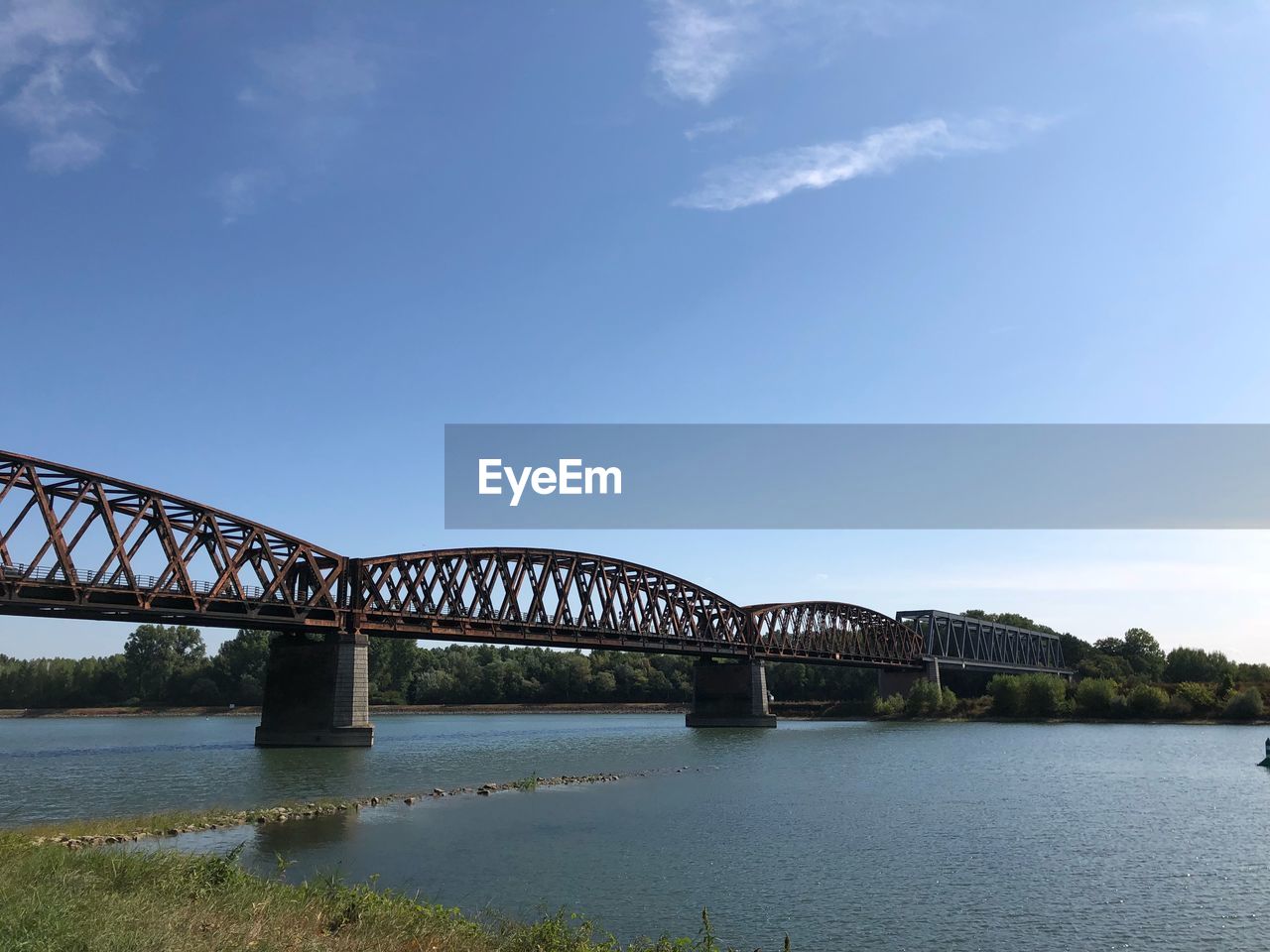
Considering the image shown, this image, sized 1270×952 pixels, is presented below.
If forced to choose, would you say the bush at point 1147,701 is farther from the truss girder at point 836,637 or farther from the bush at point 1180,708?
the truss girder at point 836,637

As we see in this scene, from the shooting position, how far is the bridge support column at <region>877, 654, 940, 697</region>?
170 metres

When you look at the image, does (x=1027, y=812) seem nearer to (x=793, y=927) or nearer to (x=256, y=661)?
(x=793, y=927)

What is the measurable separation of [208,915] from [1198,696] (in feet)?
440

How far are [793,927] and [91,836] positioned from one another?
23.1 metres

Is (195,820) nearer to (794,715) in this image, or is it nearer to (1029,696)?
(1029,696)

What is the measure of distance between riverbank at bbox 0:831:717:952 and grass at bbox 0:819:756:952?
0.08ft

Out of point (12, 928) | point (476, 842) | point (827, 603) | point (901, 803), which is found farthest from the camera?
point (827, 603)

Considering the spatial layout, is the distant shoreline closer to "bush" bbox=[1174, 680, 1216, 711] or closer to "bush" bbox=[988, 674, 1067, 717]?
"bush" bbox=[988, 674, 1067, 717]

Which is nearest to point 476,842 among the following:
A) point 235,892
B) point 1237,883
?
point 235,892

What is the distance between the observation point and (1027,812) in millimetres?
42312

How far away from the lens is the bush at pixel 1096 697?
12469cm

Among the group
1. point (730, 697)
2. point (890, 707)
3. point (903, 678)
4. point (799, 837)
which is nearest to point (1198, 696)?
point (890, 707)

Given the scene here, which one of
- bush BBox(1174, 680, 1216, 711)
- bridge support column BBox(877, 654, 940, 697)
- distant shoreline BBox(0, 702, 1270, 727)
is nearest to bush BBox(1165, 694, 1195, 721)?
bush BBox(1174, 680, 1216, 711)

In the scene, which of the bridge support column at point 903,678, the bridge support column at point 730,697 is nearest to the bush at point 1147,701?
the bridge support column at point 903,678
